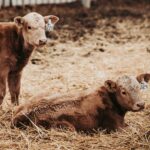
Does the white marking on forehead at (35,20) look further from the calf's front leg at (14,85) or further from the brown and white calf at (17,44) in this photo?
the calf's front leg at (14,85)

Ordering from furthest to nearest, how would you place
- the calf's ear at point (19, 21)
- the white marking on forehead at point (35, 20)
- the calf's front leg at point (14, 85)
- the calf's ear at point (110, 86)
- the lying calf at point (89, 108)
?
the calf's front leg at point (14, 85)
the calf's ear at point (19, 21)
the white marking on forehead at point (35, 20)
the calf's ear at point (110, 86)
the lying calf at point (89, 108)

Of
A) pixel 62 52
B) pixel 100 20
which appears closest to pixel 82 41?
pixel 62 52

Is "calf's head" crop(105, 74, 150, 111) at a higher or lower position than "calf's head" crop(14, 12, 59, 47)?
lower

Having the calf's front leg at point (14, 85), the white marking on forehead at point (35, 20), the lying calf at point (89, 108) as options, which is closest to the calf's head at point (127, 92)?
the lying calf at point (89, 108)

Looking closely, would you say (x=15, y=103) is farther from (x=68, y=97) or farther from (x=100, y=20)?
(x=100, y=20)

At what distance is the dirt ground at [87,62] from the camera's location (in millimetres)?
6363

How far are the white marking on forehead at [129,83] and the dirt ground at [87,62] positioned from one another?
0.50 meters

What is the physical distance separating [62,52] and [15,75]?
140 inches

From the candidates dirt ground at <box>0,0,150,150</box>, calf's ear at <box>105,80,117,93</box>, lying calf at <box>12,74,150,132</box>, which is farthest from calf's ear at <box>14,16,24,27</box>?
calf's ear at <box>105,80,117,93</box>

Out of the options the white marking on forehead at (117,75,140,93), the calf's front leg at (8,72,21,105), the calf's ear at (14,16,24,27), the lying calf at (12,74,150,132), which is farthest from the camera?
the calf's front leg at (8,72,21,105)

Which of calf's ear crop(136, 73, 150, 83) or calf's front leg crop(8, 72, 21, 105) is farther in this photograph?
calf's front leg crop(8, 72, 21, 105)

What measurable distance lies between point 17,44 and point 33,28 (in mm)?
370

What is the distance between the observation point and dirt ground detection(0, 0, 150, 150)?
6363mm

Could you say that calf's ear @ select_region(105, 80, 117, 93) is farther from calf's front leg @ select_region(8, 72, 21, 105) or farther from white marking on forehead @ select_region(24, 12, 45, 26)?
calf's front leg @ select_region(8, 72, 21, 105)
